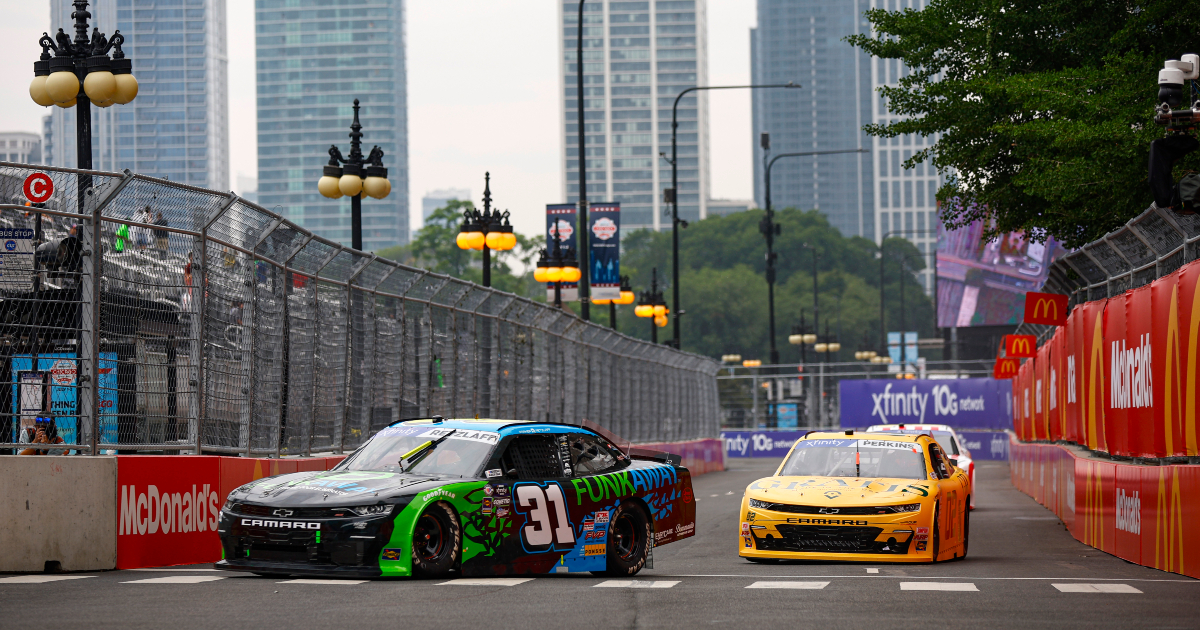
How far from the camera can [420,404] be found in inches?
735

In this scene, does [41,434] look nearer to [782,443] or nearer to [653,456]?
[653,456]

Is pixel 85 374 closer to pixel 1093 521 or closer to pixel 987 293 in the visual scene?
pixel 1093 521

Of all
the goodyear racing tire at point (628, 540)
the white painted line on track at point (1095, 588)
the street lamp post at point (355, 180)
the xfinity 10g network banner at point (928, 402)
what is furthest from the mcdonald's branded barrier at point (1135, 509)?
the xfinity 10g network banner at point (928, 402)

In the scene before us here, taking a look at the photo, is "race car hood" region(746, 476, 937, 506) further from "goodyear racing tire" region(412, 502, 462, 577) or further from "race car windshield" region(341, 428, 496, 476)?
"goodyear racing tire" region(412, 502, 462, 577)

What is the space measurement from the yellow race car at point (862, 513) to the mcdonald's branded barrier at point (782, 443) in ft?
134

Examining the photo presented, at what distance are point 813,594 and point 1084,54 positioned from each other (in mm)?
13558

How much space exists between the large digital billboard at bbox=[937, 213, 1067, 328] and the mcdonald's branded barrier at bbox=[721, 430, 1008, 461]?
63.3 feet

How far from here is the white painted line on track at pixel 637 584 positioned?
10.5 metres

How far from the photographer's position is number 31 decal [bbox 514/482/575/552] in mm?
11141

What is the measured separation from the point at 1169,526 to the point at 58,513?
340 inches

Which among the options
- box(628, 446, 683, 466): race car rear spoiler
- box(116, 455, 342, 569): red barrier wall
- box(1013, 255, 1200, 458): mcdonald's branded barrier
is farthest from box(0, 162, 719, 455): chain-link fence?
box(1013, 255, 1200, 458): mcdonald's branded barrier

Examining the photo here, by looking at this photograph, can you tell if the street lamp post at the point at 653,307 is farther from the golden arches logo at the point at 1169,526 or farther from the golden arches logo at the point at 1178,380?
the golden arches logo at the point at 1178,380

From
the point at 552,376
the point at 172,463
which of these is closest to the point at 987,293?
the point at 552,376

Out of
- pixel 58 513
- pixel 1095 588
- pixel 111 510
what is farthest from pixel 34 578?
pixel 1095 588
